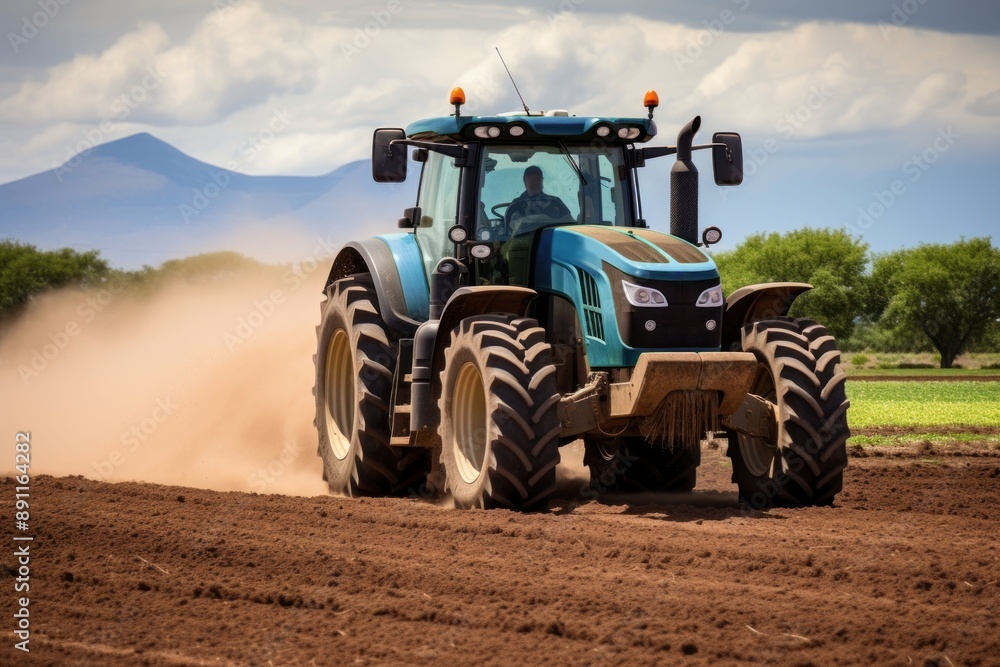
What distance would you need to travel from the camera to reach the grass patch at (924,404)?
2175 centimetres

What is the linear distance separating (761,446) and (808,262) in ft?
221

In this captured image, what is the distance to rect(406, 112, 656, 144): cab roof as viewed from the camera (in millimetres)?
10016

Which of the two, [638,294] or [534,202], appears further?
[534,202]

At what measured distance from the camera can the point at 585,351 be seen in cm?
948

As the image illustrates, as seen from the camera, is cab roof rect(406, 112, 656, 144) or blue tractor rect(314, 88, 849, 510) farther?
cab roof rect(406, 112, 656, 144)

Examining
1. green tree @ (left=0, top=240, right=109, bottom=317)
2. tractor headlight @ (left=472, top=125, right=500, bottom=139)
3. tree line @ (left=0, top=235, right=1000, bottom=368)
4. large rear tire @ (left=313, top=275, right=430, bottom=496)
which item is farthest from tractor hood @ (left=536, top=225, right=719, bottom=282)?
tree line @ (left=0, top=235, right=1000, bottom=368)

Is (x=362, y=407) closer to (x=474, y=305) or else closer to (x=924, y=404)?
(x=474, y=305)

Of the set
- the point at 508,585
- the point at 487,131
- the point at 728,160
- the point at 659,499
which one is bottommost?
the point at 659,499

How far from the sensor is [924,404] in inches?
1048

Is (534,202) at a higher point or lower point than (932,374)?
higher

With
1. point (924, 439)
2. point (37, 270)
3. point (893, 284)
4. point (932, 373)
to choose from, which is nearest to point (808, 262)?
point (893, 284)

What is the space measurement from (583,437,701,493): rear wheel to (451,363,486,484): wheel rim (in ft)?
5.96

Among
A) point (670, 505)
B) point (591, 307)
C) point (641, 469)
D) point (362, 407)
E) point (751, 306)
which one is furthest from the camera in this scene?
point (641, 469)

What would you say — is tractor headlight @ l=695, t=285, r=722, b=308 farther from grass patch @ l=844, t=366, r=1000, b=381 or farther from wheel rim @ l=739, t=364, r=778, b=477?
grass patch @ l=844, t=366, r=1000, b=381
